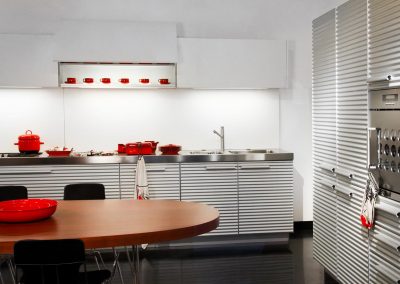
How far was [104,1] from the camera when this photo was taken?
607 centimetres

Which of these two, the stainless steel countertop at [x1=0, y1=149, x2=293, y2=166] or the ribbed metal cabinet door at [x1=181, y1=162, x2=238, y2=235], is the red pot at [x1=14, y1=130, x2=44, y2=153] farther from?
the ribbed metal cabinet door at [x1=181, y1=162, x2=238, y2=235]

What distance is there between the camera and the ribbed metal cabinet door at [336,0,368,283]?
367 centimetres

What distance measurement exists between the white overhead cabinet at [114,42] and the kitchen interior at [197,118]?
0.04 ft

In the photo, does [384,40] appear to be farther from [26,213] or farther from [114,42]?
[114,42]

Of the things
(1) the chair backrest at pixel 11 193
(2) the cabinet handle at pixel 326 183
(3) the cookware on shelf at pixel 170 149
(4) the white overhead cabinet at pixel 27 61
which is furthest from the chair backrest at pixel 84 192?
(4) the white overhead cabinet at pixel 27 61

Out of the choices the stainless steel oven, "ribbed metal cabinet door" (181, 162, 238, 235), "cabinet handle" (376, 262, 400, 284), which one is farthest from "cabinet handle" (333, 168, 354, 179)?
"ribbed metal cabinet door" (181, 162, 238, 235)

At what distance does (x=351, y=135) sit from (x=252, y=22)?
2.89m

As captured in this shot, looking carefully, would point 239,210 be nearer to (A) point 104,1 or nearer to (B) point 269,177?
(B) point 269,177

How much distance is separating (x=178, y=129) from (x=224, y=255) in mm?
1692

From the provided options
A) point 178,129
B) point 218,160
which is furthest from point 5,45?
point 218,160

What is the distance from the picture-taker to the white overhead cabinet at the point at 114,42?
564 centimetres

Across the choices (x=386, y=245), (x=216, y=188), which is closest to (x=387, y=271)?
(x=386, y=245)

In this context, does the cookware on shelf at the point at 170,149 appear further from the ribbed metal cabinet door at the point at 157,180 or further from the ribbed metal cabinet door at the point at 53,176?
the ribbed metal cabinet door at the point at 53,176

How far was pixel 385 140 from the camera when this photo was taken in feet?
11.1
